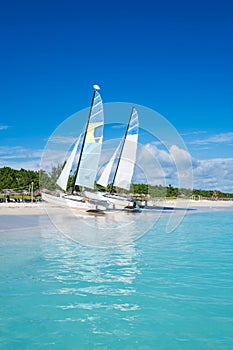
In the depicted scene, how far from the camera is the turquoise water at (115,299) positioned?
7.35 m

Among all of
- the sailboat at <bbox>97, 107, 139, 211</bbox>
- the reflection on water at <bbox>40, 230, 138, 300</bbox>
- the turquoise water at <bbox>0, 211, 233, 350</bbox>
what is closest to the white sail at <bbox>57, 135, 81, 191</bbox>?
the sailboat at <bbox>97, 107, 139, 211</bbox>

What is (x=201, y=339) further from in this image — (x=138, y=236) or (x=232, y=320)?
(x=138, y=236)

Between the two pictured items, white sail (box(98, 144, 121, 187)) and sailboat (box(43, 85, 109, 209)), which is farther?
white sail (box(98, 144, 121, 187))

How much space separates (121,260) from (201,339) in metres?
7.56

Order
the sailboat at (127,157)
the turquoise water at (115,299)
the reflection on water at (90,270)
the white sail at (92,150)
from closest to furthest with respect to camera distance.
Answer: the turquoise water at (115,299) < the reflection on water at (90,270) < the white sail at (92,150) < the sailboat at (127,157)

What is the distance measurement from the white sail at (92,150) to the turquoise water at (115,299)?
20.8 m

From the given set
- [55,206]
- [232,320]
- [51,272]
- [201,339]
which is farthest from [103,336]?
[55,206]

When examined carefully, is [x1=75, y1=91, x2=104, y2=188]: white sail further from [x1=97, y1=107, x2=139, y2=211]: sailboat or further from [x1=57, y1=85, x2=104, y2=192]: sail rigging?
[x1=97, y1=107, x2=139, y2=211]: sailboat

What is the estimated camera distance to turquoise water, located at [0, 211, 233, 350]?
Result: 24.1 ft

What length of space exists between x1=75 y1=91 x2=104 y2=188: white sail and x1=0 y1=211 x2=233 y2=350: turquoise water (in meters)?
20.8

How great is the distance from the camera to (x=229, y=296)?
10.0 metres

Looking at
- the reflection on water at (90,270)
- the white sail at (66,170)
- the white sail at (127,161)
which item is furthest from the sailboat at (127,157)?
the reflection on water at (90,270)

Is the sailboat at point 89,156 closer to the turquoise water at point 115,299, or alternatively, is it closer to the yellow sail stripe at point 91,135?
the yellow sail stripe at point 91,135

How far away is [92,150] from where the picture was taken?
1479 inches
